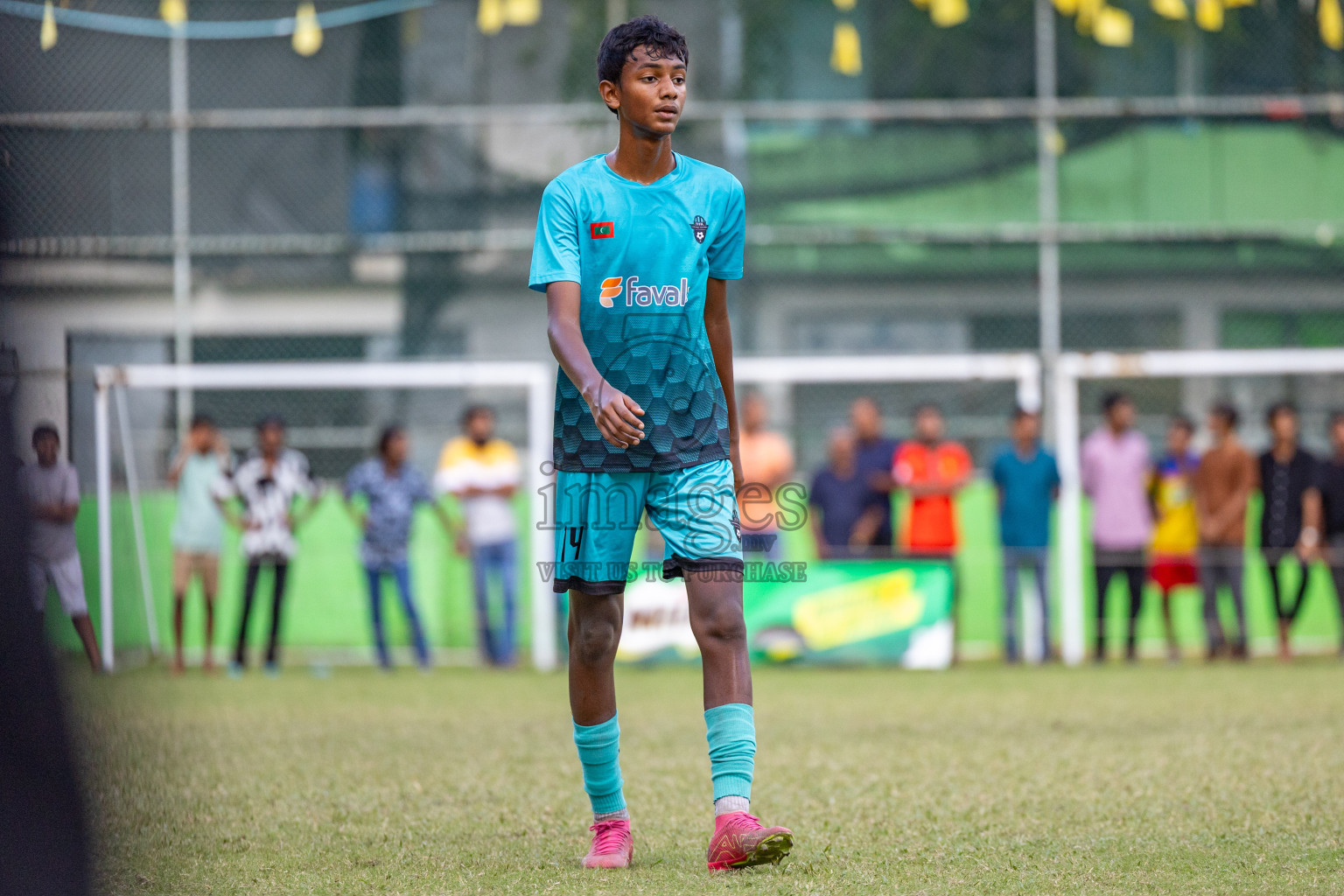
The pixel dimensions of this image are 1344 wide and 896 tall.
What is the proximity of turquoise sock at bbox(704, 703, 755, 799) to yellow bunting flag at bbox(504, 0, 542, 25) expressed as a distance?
11127mm

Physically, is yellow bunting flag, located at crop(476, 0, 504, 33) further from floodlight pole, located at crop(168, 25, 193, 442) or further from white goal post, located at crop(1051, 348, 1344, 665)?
white goal post, located at crop(1051, 348, 1344, 665)

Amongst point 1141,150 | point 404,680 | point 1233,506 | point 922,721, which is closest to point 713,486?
point 922,721

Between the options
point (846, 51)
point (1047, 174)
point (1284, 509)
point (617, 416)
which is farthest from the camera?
point (846, 51)

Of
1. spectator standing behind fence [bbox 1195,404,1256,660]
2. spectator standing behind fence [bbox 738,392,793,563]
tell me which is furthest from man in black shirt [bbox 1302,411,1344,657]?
spectator standing behind fence [bbox 738,392,793,563]

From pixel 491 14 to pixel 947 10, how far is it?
12.6 ft

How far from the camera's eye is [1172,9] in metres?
13.7

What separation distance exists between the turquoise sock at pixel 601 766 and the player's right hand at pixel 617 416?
0.80 metres

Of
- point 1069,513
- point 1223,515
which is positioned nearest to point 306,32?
point 1069,513

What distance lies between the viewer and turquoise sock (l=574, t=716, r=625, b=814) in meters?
4.04

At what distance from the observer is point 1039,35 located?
1412 centimetres

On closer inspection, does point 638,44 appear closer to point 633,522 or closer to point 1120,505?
point 633,522

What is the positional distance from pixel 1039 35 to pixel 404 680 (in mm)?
7680

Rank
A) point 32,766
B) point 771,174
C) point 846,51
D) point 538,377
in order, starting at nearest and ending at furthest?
point 32,766, point 538,377, point 771,174, point 846,51

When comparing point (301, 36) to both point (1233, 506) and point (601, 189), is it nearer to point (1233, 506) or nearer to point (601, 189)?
point (1233, 506)
